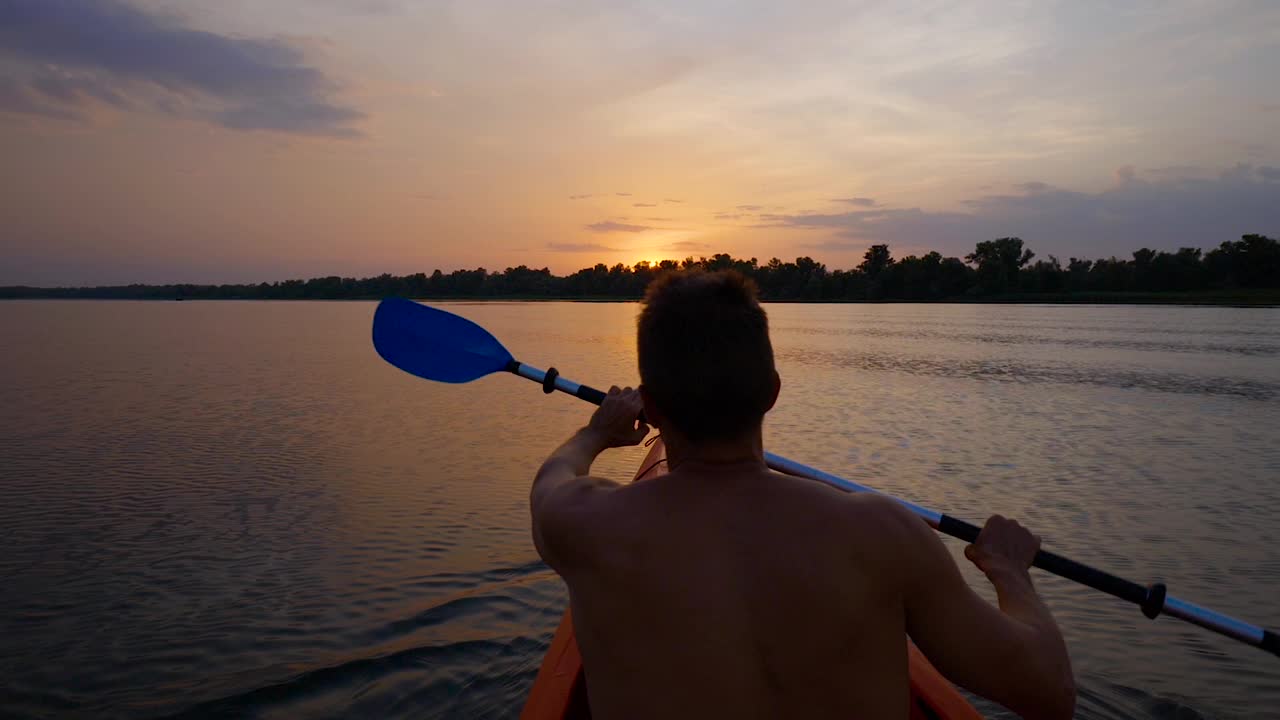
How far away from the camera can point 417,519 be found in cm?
779

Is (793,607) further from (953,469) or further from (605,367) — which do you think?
(605,367)

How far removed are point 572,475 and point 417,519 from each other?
601cm

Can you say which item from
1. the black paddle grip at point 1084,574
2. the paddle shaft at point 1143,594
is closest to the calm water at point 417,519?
the paddle shaft at point 1143,594

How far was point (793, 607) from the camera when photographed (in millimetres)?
1656

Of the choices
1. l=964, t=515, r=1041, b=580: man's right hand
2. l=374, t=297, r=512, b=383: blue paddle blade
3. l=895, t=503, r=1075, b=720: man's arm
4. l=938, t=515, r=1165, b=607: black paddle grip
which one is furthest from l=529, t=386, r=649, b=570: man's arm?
l=374, t=297, r=512, b=383: blue paddle blade

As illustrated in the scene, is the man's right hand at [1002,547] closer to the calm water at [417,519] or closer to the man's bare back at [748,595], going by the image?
the man's bare back at [748,595]

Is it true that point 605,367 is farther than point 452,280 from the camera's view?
No

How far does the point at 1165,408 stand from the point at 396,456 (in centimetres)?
1306

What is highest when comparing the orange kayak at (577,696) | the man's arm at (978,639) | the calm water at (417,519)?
the man's arm at (978,639)

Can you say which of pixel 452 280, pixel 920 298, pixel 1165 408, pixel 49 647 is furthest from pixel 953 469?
pixel 452 280

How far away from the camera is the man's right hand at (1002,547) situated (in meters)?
2.14

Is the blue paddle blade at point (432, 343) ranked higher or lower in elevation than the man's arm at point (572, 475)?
higher

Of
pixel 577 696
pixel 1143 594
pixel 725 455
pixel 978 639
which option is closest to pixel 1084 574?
pixel 1143 594

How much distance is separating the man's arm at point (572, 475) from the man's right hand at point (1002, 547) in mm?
1022
